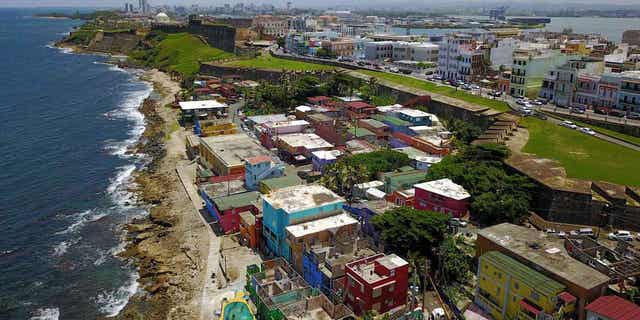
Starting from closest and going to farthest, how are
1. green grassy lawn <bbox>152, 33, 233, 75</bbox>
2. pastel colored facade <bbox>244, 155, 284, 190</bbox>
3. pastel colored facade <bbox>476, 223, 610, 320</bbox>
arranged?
pastel colored facade <bbox>476, 223, 610, 320</bbox> → pastel colored facade <bbox>244, 155, 284, 190</bbox> → green grassy lawn <bbox>152, 33, 233, 75</bbox>

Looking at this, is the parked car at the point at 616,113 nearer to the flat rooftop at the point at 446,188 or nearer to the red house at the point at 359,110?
the flat rooftop at the point at 446,188

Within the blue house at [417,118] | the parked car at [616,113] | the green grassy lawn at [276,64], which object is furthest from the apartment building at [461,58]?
the parked car at [616,113]

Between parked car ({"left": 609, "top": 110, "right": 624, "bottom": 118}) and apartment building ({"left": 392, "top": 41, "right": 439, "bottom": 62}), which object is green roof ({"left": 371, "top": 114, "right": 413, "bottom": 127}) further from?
apartment building ({"left": 392, "top": 41, "right": 439, "bottom": 62})

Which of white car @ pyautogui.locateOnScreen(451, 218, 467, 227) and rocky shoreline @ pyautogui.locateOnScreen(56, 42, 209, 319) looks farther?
white car @ pyautogui.locateOnScreen(451, 218, 467, 227)

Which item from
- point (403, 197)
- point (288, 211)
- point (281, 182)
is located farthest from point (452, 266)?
point (281, 182)

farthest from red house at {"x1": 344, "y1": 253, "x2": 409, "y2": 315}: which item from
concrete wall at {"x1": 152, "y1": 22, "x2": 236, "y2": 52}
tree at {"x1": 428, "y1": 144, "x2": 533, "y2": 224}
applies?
concrete wall at {"x1": 152, "y1": 22, "x2": 236, "y2": 52}

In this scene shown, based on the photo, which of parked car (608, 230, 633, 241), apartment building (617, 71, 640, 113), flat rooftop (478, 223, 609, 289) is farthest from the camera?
apartment building (617, 71, 640, 113)
